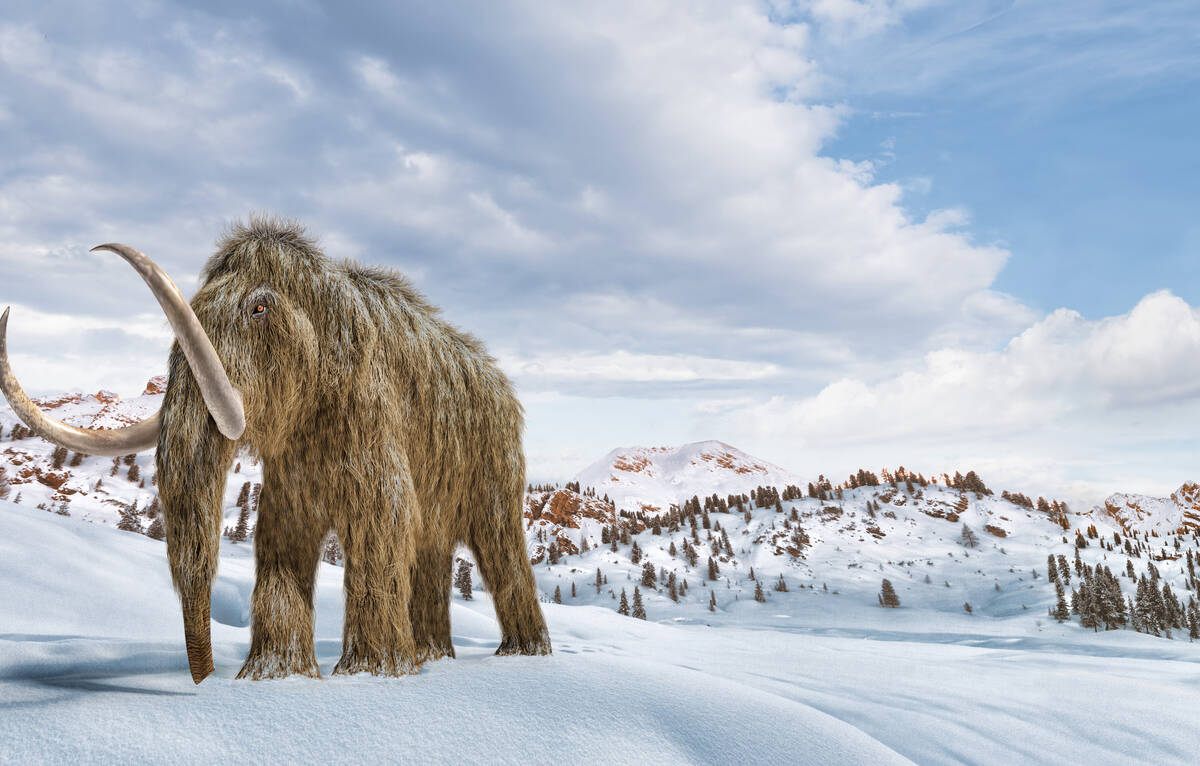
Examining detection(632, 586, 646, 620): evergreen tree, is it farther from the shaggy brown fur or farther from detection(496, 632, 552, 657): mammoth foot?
the shaggy brown fur

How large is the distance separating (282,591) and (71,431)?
162 centimetres

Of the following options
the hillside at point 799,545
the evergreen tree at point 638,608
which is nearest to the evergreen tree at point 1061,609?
the hillside at point 799,545

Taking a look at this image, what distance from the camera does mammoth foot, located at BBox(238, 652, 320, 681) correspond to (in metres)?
3.85

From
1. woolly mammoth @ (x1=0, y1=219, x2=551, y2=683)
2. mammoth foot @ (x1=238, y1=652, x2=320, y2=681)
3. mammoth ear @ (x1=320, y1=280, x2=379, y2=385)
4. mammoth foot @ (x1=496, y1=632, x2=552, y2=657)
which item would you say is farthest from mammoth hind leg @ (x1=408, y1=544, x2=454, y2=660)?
mammoth ear @ (x1=320, y1=280, x2=379, y2=385)

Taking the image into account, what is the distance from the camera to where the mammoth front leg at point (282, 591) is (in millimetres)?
3941

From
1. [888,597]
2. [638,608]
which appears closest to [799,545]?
[888,597]

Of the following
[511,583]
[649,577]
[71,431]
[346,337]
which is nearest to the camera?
[71,431]

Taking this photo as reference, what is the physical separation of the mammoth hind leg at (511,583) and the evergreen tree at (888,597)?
38.4m

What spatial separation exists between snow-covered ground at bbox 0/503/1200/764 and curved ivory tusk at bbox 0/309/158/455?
3.88 ft

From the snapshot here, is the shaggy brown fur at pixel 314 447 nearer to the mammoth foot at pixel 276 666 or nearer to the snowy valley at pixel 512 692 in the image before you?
the mammoth foot at pixel 276 666

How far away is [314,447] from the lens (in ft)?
14.5

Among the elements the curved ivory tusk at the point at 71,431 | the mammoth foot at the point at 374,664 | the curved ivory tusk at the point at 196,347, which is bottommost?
the mammoth foot at the point at 374,664

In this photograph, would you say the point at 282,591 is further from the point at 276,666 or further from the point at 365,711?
the point at 365,711

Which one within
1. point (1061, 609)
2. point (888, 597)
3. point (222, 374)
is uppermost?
point (222, 374)
